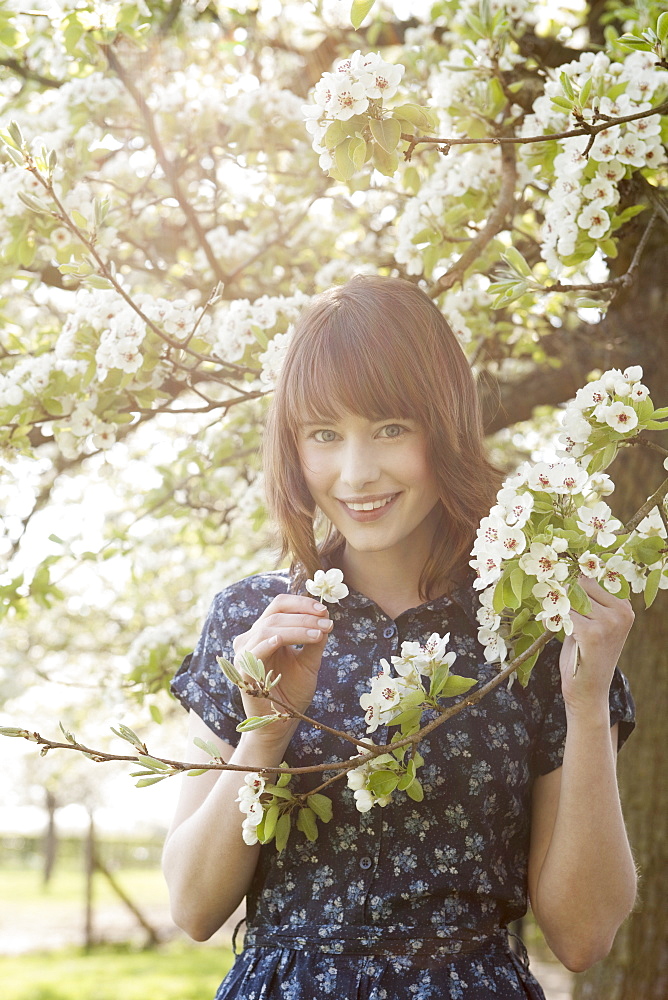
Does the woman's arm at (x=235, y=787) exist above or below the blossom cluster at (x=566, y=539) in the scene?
below

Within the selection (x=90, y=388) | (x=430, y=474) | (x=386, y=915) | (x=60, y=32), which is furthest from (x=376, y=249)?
(x=386, y=915)

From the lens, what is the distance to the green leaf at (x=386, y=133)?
1664 millimetres

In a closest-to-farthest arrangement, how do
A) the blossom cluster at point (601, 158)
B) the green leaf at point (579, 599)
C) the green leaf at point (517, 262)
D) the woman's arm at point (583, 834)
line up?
the green leaf at point (579, 599) < the woman's arm at point (583, 834) < the green leaf at point (517, 262) < the blossom cluster at point (601, 158)

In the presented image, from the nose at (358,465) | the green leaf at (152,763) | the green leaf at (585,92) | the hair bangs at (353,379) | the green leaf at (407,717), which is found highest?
the green leaf at (585,92)

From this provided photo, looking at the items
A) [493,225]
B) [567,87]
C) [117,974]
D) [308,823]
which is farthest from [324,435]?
[117,974]

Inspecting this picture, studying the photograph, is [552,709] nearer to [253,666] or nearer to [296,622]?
[296,622]

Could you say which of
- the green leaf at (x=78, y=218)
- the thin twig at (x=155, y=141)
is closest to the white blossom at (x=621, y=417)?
the green leaf at (x=78, y=218)

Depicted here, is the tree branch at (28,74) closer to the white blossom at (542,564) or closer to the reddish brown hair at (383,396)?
the reddish brown hair at (383,396)

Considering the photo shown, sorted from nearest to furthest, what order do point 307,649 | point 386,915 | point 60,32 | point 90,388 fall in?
point 307,649
point 386,915
point 90,388
point 60,32

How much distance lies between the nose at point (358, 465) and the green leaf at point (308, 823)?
54cm

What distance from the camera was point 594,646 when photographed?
1467 mm

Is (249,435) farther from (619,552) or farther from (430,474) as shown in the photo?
(619,552)

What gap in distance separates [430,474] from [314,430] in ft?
0.76

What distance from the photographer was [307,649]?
1.58m
